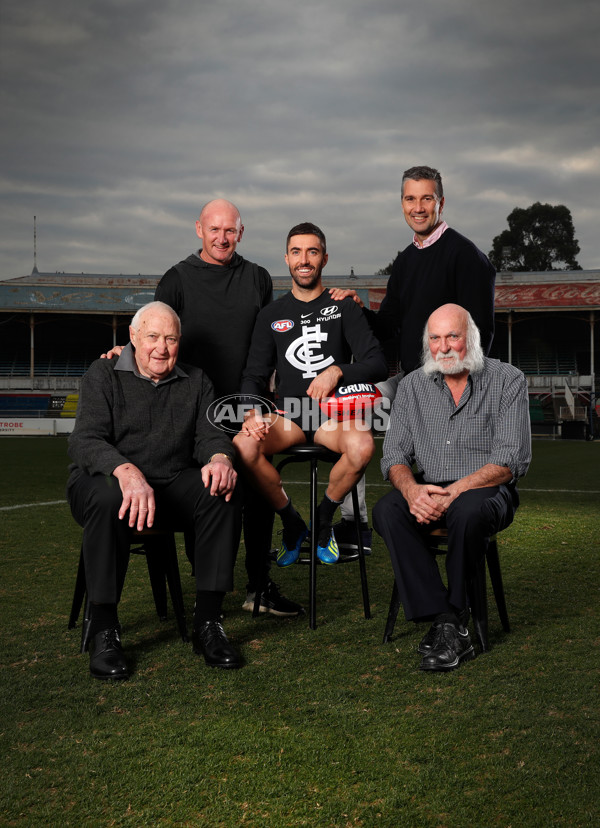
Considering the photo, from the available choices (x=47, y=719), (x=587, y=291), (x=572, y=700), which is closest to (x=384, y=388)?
(x=572, y=700)

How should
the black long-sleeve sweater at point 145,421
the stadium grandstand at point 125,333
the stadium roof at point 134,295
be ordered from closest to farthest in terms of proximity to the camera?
the black long-sleeve sweater at point 145,421, the stadium grandstand at point 125,333, the stadium roof at point 134,295

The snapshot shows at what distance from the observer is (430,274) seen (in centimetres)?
381

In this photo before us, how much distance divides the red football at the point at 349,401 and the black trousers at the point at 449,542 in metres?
0.61

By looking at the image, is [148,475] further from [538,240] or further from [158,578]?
[538,240]

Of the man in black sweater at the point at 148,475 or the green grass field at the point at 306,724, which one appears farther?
the man in black sweater at the point at 148,475

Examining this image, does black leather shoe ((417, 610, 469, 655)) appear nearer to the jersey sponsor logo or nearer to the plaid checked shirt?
the plaid checked shirt

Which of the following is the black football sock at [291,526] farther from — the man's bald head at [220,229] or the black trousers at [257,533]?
the man's bald head at [220,229]

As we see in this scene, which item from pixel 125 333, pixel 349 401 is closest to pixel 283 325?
pixel 349 401

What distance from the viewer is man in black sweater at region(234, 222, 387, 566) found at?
11.1 ft

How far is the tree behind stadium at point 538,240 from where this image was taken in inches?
2379

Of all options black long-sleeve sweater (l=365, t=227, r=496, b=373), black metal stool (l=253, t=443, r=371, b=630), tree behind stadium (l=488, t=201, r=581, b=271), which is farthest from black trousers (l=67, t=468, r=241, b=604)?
tree behind stadium (l=488, t=201, r=581, b=271)

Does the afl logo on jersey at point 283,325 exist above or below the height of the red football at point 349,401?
above

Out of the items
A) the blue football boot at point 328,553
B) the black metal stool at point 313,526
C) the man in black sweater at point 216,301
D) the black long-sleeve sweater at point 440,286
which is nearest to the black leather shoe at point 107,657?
the black metal stool at point 313,526

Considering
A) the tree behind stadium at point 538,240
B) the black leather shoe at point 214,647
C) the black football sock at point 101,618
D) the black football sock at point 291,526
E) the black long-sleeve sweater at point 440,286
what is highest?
the tree behind stadium at point 538,240
